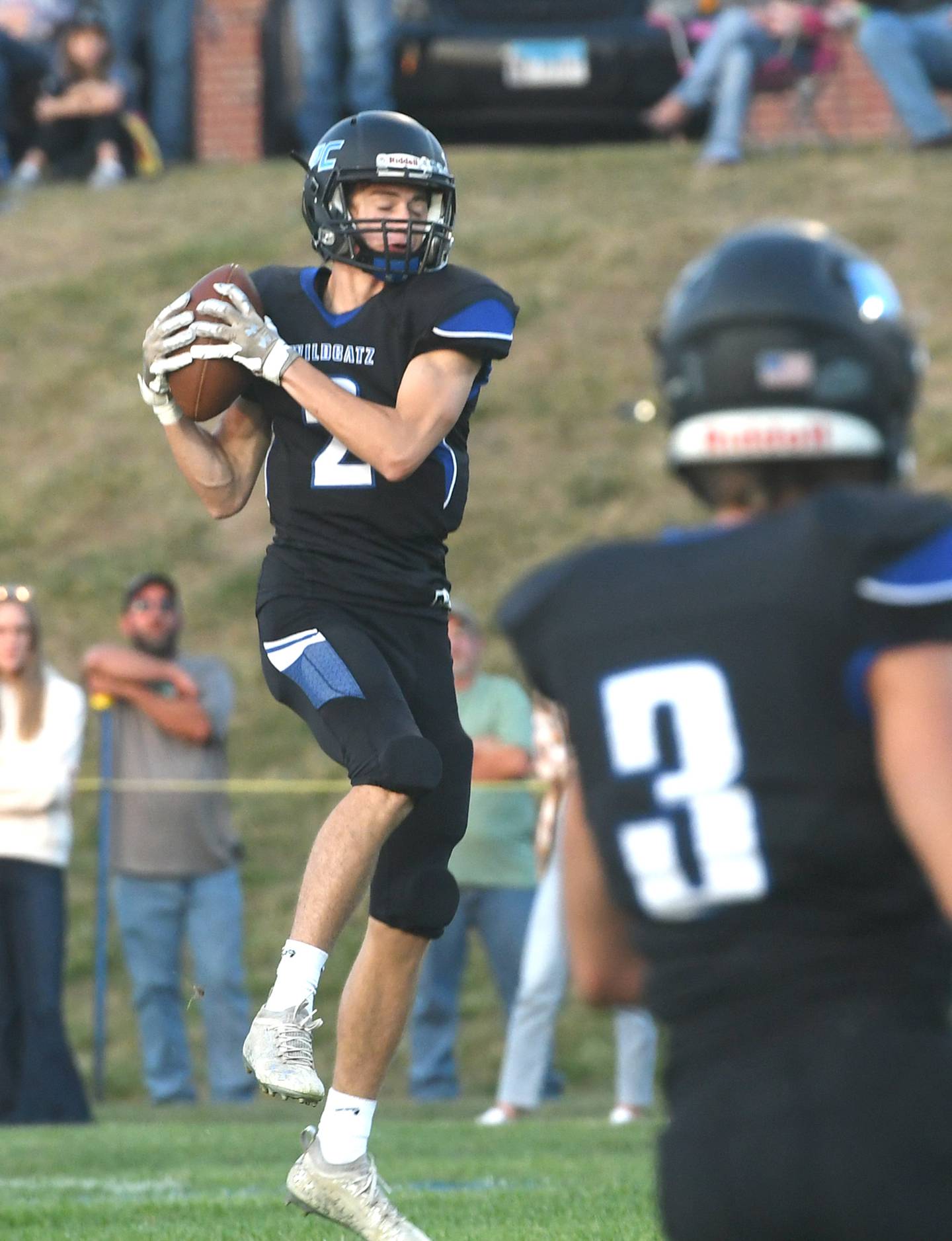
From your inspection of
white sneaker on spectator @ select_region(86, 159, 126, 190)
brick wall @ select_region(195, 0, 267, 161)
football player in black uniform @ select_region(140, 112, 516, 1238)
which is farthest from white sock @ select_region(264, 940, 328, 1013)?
brick wall @ select_region(195, 0, 267, 161)

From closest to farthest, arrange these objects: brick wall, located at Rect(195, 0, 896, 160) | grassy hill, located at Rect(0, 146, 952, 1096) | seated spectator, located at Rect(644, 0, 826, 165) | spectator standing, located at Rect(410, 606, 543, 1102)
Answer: spectator standing, located at Rect(410, 606, 543, 1102) < grassy hill, located at Rect(0, 146, 952, 1096) < seated spectator, located at Rect(644, 0, 826, 165) < brick wall, located at Rect(195, 0, 896, 160)

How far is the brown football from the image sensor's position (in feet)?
14.7

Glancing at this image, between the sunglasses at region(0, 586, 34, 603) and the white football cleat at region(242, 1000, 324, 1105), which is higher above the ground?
the white football cleat at region(242, 1000, 324, 1105)

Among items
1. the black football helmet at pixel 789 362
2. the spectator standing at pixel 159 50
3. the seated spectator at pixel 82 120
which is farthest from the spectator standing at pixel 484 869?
the spectator standing at pixel 159 50

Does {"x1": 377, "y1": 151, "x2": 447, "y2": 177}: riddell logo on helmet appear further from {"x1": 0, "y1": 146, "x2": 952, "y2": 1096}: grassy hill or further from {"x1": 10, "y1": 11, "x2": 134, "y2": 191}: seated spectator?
{"x1": 10, "y1": 11, "x2": 134, "y2": 191}: seated spectator

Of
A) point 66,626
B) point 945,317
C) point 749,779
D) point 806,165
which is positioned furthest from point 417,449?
point 806,165

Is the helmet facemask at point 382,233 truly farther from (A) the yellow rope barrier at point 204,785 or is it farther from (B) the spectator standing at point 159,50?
(B) the spectator standing at point 159,50

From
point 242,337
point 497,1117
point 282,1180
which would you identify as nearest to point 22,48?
point 497,1117

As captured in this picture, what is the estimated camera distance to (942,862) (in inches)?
75.8

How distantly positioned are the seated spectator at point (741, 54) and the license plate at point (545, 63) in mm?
800

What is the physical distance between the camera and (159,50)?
1627cm

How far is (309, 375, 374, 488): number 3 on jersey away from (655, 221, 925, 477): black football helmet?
2294 mm

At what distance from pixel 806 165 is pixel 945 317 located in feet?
6.79

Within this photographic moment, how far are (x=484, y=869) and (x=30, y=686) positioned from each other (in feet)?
6.53
